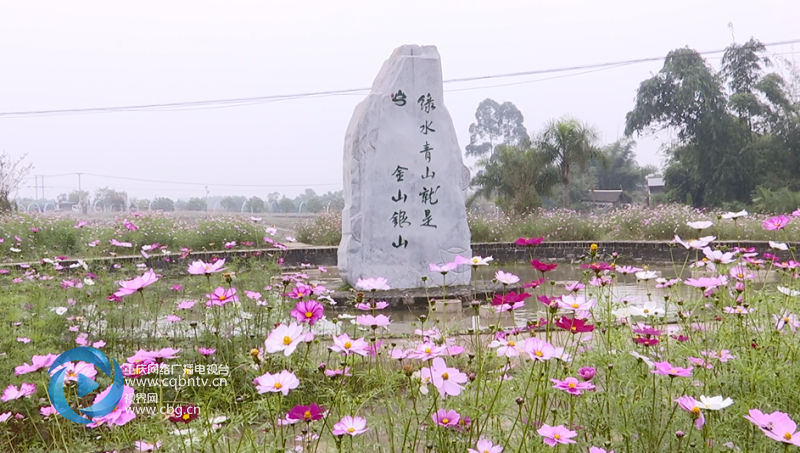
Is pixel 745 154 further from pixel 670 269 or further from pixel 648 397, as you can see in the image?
pixel 648 397

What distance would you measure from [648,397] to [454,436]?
1.85 ft

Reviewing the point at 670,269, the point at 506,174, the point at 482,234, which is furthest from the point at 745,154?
the point at 670,269

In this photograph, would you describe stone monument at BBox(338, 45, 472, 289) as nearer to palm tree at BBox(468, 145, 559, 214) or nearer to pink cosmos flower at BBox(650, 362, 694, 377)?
pink cosmos flower at BBox(650, 362, 694, 377)

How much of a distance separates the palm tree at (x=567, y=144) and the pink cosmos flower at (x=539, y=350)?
18.1 m

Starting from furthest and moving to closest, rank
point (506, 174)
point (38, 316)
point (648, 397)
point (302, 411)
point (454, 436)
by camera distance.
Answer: point (506, 174)
point (38, 316)
point (648, 397)
point (454, 436)
point (302, 411)

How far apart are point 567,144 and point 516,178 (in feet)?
7.16

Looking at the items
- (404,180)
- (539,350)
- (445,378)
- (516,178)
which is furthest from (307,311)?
(516,178)

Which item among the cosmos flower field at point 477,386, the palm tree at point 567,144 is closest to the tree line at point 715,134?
the palm tree at point 567,144

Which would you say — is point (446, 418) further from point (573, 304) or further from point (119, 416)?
point (119, 416)

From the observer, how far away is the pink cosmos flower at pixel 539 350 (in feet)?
4.30

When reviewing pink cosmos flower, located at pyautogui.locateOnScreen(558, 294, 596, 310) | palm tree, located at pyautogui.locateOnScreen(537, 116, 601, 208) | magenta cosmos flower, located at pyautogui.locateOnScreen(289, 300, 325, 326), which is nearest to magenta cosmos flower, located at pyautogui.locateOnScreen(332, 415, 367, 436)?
magenta cosmos flower, located at pyautogui.locateOnScreen(289, 300, 325, 326)

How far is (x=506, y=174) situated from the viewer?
727 inches

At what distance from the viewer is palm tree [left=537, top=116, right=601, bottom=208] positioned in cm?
1895

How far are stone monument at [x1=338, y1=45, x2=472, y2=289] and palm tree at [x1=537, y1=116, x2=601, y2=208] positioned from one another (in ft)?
41.8
